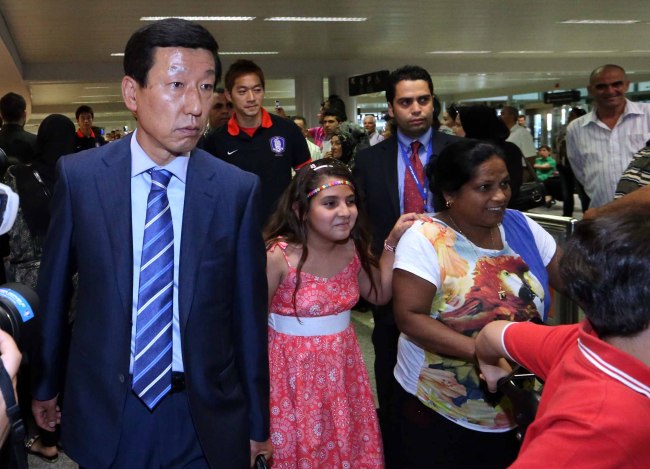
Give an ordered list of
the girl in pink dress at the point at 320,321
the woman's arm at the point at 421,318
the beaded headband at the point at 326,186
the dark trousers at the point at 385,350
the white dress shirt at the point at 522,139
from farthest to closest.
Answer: the white dress shirt at the point at 522,139
the dark trousers at the point at 385,350
the beaded headband at the point at 326,186
the girl in pink dress at the point at 320,321
the woman's arm at the point at 421,318

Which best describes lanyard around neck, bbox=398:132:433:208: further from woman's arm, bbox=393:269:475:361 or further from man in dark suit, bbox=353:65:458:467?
woman's arm, bbox=393:269:475:361

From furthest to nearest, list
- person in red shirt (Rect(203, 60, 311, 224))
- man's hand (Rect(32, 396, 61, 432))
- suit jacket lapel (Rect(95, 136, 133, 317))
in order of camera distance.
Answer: person in red shirt (Rect(203, 60, 311, 224))
man's hand (Rect(32, 396, 61, 432))
suit jacket lapel (Rect(95, 136, 133, 317))

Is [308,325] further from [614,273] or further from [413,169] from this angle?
[614,273]

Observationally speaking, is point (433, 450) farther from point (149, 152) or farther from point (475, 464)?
point (149, 152)

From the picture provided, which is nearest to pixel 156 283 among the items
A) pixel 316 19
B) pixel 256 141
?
pixel 256 141

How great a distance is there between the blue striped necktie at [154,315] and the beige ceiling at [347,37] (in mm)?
8512

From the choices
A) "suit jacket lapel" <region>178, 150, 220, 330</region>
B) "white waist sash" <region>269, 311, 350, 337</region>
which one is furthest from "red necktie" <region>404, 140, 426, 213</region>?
"suit jacket lapel" <region>178, 150, 220, 330</region>

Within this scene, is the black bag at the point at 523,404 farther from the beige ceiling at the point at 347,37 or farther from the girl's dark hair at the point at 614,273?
the beige ceiling at the point at 347,37

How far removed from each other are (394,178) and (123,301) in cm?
180

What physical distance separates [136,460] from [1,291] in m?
0.61

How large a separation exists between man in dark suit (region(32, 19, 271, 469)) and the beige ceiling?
27.4 feet

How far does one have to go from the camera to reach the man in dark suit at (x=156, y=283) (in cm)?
162

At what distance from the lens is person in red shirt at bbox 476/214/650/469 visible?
3.45 ft

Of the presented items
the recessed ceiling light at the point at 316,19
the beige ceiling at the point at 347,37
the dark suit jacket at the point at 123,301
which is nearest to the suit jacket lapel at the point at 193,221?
the dark suit jacket at the point at 123,301
